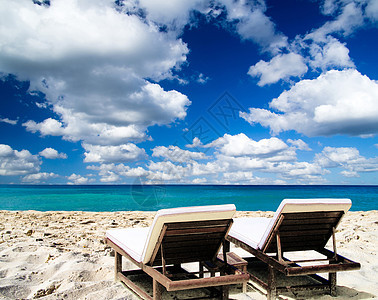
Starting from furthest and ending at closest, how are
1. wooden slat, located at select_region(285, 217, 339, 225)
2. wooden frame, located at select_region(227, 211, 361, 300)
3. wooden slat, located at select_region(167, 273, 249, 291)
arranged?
wooden slat, located at select_region(285, 217, 339, 225) < wooden frame, located at select_region(227, 211, 361, 300) < wooden slat, located at select_region(167, 273, 249, 291)

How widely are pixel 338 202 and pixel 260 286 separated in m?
1.32

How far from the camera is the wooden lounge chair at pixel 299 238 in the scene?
120 inches

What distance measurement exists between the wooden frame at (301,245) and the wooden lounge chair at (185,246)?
506mm

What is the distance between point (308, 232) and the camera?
337cm

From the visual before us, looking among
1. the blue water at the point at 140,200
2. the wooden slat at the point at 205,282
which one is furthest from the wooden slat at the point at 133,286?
the blue water at the point at 140,200

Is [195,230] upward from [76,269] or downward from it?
upward

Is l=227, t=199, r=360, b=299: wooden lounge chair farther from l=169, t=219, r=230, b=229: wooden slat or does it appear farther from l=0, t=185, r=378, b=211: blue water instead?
l=0, t=185, r=378, b=211: blue water

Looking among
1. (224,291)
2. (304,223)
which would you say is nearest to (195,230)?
(224,291)

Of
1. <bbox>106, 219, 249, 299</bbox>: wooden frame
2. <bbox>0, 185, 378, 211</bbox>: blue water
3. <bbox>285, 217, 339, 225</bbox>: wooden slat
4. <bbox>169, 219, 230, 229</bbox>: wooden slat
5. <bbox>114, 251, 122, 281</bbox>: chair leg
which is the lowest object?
<bbox>0, 185, 378, 211</bbox>: blue water

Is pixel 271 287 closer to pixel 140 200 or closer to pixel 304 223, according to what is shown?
pixel 304 223

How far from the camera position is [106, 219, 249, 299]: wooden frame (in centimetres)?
267

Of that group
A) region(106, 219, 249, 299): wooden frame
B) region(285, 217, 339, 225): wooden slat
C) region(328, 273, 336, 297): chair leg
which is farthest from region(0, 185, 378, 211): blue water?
region(285, 217, 339, 225): wooden slat

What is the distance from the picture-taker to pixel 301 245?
3457 mm

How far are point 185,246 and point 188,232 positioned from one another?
0.24 metres
